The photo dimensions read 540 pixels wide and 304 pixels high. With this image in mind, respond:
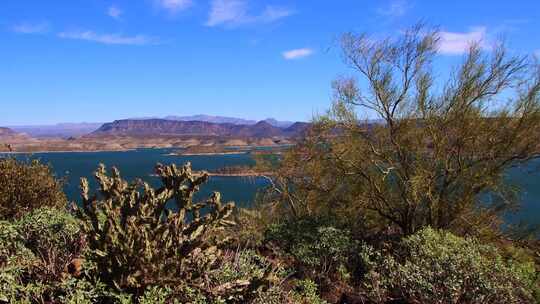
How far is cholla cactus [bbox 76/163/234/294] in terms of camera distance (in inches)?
259

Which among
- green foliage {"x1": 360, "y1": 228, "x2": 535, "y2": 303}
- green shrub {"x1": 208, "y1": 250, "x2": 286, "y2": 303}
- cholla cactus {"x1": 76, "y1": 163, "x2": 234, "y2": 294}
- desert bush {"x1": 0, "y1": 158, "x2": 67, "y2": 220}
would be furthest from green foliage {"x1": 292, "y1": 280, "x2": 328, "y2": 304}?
desert bush {"x1": 0, "y1": 158, "x2": 67, "y2": 220}

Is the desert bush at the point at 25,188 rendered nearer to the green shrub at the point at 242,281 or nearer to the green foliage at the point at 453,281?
the green shrub at the point at 242,281

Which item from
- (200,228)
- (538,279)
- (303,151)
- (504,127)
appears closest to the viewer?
(200,228)

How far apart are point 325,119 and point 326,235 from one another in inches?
263

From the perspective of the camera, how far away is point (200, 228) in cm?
750

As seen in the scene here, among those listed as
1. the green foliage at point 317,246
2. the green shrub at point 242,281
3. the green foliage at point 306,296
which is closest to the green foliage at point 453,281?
the green foliage at point 306,296

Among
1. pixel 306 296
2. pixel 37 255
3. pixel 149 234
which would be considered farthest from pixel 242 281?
pixel 37 255

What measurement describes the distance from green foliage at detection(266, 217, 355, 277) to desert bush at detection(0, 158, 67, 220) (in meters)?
6.70

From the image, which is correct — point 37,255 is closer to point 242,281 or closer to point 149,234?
point 149,234

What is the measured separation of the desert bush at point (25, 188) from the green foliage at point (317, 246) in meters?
6.70

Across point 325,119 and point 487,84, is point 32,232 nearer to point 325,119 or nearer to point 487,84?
point 325,119

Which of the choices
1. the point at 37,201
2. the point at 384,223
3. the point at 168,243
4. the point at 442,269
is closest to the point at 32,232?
the point at 168,243

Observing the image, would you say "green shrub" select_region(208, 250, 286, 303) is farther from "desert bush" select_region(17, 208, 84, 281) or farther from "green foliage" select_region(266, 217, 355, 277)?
"green foliage" select_region(266, 217, 355, 277)

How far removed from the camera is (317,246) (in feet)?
36.2
